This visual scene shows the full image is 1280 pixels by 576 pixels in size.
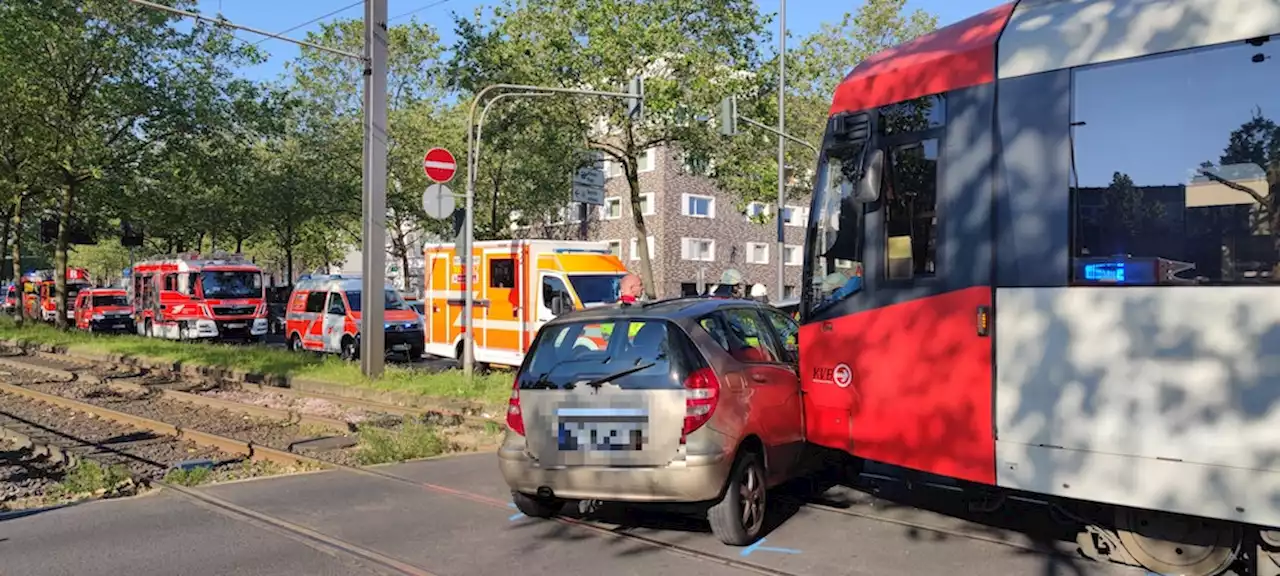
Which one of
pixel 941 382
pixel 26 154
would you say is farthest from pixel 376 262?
pixel 26 154

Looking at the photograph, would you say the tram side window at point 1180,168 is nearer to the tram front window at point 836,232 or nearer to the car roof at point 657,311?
the tram front window at point 836,232

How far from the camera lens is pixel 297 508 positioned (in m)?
6.70

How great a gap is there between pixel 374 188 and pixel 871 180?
33.8 ft

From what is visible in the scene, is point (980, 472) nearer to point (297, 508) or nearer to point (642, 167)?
point (297, 508)

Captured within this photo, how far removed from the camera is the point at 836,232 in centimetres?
594

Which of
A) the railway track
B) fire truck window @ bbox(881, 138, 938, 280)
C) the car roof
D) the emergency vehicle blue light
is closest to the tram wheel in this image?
the railway track

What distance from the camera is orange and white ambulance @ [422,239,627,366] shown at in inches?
596

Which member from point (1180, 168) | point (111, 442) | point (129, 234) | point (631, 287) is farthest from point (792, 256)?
point (1180, 168)

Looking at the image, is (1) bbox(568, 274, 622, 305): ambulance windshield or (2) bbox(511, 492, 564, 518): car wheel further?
(1) bbox(568, 274, 622, 305): ambulance windshield

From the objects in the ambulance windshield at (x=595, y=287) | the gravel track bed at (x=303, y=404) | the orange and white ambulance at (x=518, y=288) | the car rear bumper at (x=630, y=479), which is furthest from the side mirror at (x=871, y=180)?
the ambulance windshield at (x=595, y=287)

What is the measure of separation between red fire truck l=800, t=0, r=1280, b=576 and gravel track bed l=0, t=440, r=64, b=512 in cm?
668

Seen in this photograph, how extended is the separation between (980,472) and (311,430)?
8286 mm

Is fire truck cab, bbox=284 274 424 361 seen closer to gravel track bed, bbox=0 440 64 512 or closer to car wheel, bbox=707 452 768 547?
gravel track bed, bbox=0 440 64 512

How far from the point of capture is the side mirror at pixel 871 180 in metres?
5.58
